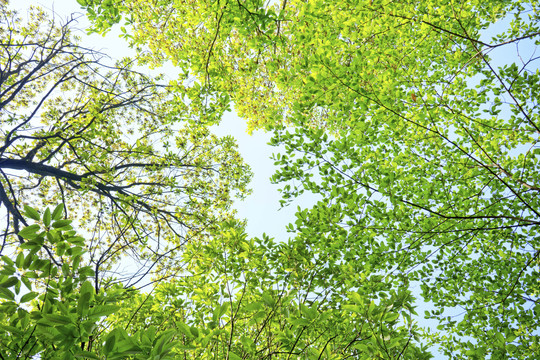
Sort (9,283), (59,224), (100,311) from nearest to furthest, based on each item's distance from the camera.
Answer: (100,311) < (9,283) < (59,224)

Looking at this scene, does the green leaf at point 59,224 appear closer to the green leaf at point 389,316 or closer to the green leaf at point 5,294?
the green leaf at point 5,294

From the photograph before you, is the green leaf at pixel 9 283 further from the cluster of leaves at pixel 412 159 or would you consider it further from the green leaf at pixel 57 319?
the cluster of leaves at pixel 412 159

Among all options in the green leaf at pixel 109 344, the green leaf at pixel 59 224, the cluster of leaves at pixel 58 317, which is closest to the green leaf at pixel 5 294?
the cluster of leaves at pixel 58 317

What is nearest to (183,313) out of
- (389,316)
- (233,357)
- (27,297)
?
(233,357)

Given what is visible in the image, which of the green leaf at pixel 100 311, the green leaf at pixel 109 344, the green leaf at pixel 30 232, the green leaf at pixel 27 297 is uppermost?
the green leaf at pixel 30 232

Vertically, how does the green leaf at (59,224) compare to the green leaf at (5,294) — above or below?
above

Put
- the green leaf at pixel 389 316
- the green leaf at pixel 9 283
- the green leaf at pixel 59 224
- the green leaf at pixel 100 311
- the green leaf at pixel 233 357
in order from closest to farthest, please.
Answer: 1. the green leaf at pixel 100 311
2. the green leaf at pixel 9 283
3. the green leaf at pixel 59 224
4. the green leaf at pixel 233 357
5. the green leaf at pixel 389 316

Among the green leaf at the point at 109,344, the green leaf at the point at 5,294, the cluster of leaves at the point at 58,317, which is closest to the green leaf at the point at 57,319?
the cluster of leaves at the point at 58,317

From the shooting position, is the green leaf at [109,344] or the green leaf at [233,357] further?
the green leaf at [233,357]

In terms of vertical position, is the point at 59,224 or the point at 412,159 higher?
the point at 412,159

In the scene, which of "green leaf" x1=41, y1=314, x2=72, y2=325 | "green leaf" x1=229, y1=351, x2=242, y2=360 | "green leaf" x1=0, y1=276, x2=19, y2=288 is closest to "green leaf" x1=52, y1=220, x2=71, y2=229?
"green leaf" x1=0, y1=276, x2=19, y2=288

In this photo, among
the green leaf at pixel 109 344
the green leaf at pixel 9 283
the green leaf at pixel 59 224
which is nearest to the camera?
the green leaf at pixel 109 344

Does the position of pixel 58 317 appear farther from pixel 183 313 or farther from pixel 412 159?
pixel 412 159

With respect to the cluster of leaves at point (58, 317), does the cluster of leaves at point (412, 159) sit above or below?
above
